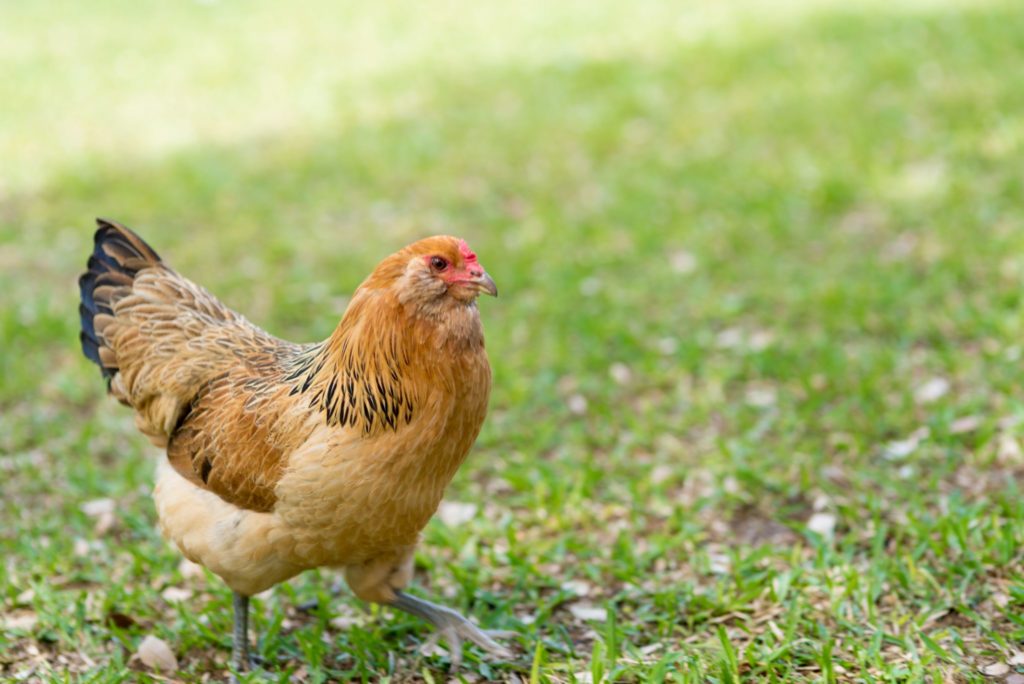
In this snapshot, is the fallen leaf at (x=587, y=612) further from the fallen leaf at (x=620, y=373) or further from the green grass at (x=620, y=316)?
the fallen leaf at (x=620, y=373)

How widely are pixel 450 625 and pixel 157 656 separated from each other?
40.1 inches

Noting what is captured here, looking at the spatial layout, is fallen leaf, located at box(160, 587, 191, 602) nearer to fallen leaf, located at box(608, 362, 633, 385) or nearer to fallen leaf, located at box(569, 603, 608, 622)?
fallen leaf, located at box(569, 603, 608, 622)

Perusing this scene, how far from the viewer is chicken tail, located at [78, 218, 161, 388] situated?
368 cm

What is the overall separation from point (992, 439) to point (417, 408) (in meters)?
2.77

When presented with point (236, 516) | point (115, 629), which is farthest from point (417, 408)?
point (115, 629)

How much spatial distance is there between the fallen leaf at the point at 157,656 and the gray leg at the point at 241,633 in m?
0.21

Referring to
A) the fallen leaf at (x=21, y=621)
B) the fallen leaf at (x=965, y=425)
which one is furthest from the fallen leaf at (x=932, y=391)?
the fallen leaf at (x=21, y=621)

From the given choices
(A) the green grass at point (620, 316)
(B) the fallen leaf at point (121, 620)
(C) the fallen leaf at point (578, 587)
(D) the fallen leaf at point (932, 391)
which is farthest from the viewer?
(D) the fallen leaf at point (932, 391)

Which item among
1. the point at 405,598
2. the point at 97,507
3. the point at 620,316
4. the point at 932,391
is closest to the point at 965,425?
the point at 932,391

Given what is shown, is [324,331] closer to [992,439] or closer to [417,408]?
[417,408]

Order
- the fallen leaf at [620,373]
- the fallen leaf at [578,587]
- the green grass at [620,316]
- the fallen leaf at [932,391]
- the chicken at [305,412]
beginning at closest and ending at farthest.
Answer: the chicken at [305,412] → the green grass at [620,316] → the fallen leaf at [578,587] → the fallen leaf at [932,391] → the fallen leaf at [620,373]

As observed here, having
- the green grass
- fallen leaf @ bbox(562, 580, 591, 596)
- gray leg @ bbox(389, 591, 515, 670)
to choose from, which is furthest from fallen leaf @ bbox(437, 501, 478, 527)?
gray leg @ bbox(389, 591, 515, 670)

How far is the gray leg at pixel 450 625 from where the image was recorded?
10.8 feet

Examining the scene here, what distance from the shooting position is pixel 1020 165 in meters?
6.76
